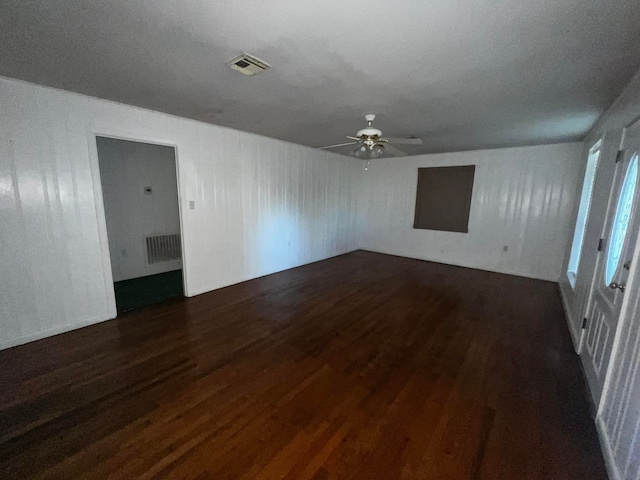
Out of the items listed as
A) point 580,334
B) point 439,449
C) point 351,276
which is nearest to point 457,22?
point 439,449

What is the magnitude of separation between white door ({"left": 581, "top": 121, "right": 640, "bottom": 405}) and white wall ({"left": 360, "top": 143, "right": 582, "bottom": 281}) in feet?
9.05

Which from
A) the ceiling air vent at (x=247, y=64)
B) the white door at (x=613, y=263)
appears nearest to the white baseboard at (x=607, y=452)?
the white door at (x=613, y=263)

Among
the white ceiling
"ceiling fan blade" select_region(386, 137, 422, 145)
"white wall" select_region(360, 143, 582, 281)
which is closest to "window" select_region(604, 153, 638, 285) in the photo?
the white ceiling

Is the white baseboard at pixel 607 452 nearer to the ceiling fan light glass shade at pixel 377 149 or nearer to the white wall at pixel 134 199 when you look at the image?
the ceiling fan light glass shade at pixel 377 149

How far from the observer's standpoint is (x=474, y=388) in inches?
79.7

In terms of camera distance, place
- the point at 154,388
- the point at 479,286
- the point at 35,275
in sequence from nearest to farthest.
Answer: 1. the point at 154,388
2. the point at 35,275
3. the point at 479,286

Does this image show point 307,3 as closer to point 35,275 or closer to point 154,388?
point 154,388

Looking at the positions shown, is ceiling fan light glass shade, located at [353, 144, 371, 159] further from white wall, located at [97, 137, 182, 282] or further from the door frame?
white wall, located at [97, 137, 182, 282]

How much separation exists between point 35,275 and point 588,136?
23.6ft

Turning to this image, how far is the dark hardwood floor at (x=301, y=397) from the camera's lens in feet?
4.68

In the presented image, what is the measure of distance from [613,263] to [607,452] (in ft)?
A: 4.17

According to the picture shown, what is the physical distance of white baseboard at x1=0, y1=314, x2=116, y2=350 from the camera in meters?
2.42

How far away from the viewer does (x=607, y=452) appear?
1.46m

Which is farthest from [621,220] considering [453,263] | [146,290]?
[146,290]
